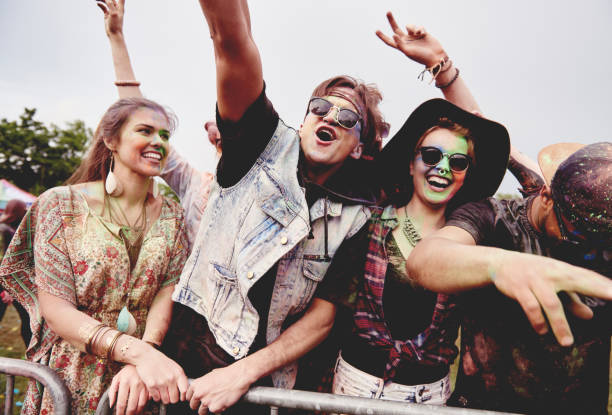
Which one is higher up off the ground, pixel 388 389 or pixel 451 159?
pixel 451 159

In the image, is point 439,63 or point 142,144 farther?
point 439,63

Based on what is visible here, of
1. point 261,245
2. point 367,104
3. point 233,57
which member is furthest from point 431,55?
point 261,245

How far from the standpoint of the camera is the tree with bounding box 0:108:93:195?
37.8 meters

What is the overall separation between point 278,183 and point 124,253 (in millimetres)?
957

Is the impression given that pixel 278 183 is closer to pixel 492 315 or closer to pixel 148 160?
pixel 148 160

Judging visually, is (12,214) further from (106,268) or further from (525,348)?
(525,348)

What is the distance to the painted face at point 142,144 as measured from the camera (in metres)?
1.98

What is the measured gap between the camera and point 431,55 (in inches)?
86.7

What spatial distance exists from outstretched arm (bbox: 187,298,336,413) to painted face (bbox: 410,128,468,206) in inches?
34.4

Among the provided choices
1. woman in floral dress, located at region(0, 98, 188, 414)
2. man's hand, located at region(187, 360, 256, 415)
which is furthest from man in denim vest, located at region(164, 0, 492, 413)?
woman in floral dress, located at region(0, 98, 188, 414)

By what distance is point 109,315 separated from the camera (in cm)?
181

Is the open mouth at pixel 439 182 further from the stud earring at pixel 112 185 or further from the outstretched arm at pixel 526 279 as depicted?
the stud earring at pixel 112 185

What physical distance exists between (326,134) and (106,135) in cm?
135

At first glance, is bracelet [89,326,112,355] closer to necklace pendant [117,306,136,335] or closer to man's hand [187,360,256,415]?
necklace pendant [117,306,136,335]
